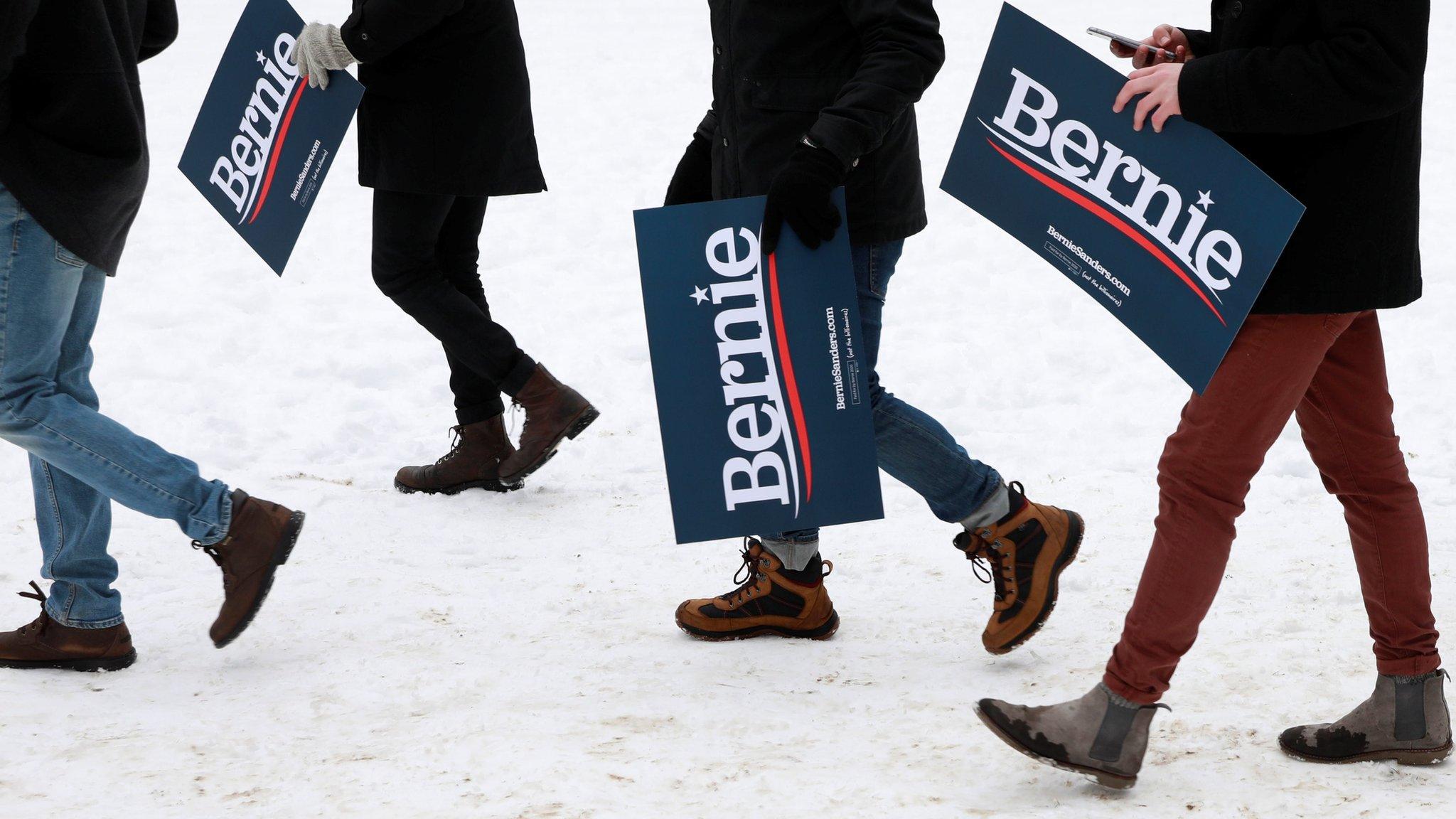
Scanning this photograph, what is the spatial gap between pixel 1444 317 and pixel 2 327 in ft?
16.4

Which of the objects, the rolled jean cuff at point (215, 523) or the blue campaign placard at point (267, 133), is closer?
the rolled jean cuff at point (215, 523)

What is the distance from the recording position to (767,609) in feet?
9.86

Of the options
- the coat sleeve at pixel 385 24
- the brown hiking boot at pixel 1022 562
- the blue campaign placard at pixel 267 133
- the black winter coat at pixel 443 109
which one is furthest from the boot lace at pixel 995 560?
the coat sleeve at pixel 385 24

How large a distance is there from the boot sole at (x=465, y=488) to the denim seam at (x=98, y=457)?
140cm

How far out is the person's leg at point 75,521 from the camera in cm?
275

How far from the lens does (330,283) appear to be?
19.8ft

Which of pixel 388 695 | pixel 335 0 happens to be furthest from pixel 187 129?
pixel 388 695

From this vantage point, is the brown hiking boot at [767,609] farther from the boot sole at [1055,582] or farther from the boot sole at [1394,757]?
the boot sole at [1394,757]

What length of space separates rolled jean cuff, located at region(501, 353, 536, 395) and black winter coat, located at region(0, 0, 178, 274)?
55.1 inches

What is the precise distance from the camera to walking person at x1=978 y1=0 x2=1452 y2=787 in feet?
6.33

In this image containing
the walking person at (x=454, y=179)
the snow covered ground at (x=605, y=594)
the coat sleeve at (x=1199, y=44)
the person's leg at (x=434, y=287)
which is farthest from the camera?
the person's leg at (x=434, y=287)

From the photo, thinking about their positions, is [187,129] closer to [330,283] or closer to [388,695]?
[330,283]

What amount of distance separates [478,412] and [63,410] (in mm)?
1560

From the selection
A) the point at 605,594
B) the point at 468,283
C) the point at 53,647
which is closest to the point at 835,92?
the point at 605,594
